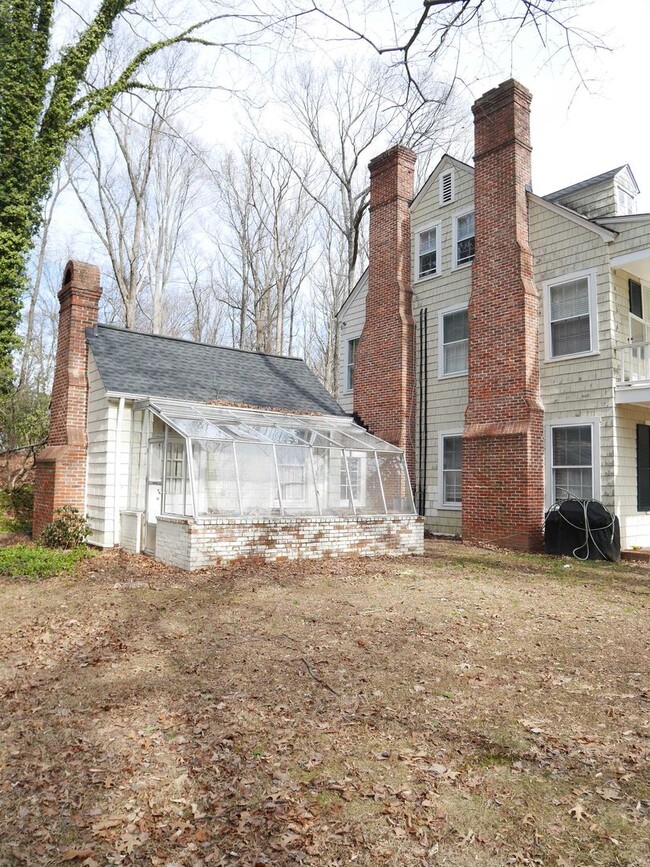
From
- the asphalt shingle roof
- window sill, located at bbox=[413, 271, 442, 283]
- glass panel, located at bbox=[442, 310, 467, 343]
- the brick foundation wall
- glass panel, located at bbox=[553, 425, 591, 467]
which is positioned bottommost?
the brick foundation wall

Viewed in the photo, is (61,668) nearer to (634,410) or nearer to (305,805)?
(305,805)

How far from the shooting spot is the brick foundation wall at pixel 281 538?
9422 mm

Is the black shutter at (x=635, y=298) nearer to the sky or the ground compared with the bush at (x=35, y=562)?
nearer to the sky

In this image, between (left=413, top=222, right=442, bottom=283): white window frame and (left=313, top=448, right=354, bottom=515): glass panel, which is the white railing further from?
(left=313, top=448, right=354, bottom=515): glass panel

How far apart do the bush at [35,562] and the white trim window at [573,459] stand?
9558mm

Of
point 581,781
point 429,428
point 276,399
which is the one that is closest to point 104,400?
point 276,399

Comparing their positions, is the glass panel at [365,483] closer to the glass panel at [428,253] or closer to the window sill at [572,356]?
the window sill at [572,356]

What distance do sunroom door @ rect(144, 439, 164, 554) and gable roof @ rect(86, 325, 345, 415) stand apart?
43.1 inches

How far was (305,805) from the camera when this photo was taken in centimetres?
315

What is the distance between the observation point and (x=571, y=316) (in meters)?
12.7

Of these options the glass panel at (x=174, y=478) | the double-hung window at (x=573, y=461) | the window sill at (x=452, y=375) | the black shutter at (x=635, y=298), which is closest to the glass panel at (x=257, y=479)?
the glass panel at (x=174, y=478)

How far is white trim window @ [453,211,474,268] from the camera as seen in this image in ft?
48.3

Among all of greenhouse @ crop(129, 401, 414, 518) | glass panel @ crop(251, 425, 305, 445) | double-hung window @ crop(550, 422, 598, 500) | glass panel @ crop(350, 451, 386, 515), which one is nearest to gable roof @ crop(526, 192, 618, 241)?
double-hung window @ crop(550, 422, 598, 500)

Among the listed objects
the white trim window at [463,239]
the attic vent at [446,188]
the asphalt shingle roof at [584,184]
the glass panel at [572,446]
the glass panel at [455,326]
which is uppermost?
the attic vent at [446,188]
